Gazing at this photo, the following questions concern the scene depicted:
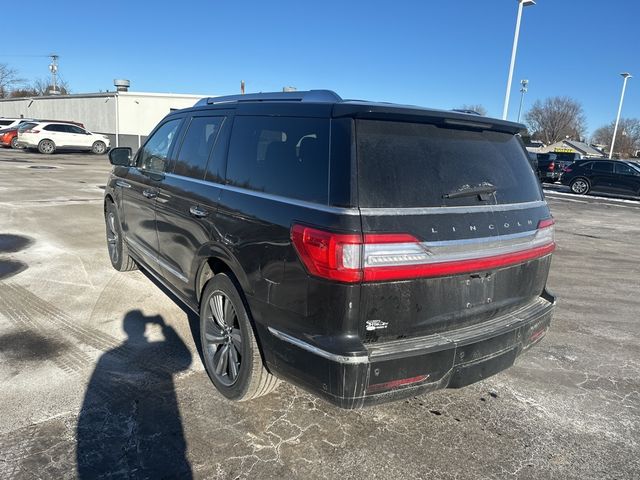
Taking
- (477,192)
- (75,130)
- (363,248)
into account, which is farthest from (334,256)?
(75,130)

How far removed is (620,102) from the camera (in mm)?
44531

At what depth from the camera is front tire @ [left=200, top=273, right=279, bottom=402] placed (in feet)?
9.34

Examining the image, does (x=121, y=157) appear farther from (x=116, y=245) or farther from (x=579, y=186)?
(x=579, y=186)

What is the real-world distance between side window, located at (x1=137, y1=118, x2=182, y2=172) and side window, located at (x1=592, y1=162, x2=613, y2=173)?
22237mm

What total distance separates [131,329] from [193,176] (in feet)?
5.17

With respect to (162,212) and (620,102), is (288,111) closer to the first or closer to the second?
(162,212)

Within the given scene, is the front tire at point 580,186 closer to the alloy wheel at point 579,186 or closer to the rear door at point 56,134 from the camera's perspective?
the alloy wheel at point 579,186

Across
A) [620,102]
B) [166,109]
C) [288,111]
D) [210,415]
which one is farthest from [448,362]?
[620,102]

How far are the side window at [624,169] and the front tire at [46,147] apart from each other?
28240 mm

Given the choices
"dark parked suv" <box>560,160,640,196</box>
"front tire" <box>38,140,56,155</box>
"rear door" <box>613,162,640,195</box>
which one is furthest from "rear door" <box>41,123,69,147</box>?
"rear door" <box>613,162,640,195</box>

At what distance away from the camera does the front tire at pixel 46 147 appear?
25375 mm

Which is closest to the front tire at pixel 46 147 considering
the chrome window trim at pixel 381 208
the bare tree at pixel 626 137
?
the chrome window trim at pixel 381 208

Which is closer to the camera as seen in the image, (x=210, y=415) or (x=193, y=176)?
(x=210, y=415)

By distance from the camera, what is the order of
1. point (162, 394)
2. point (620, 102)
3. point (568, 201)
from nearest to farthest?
point (162, 394) → point (568, 201) → point (620, 102)
